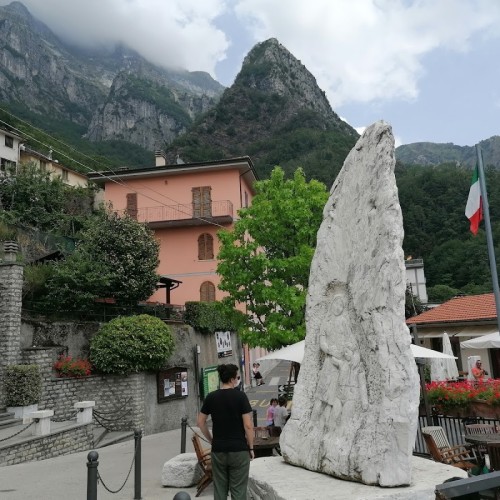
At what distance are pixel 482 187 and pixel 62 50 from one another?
169848 mm

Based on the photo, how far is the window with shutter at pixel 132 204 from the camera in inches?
1100

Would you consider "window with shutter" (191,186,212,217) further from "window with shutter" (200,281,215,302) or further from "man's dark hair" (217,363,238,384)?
"man's dark hair" (217,363,238,384)

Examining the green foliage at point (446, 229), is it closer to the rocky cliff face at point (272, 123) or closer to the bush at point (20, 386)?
the rocky cliff face at point (272, 123)

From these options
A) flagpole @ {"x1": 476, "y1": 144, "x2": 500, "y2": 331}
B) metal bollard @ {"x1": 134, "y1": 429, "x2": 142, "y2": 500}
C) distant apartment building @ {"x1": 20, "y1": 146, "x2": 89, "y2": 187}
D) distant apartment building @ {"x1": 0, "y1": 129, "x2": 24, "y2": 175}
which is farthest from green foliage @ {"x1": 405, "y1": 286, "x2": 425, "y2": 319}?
distant apartment building @ {"x1": 0, "y1": 129, "x2": 24, "y2": 175}

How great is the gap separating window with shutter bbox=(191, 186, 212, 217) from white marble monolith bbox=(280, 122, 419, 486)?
22.1 m

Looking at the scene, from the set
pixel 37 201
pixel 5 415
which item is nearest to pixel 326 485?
pixel 5 415

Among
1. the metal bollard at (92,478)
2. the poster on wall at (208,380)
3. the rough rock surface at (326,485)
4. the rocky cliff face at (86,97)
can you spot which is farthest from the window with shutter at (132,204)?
the rocky cliff face at (86,97)

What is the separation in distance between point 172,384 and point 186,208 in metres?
13.3

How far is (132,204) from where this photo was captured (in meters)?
28.2

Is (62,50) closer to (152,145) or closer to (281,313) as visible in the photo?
(152,145)

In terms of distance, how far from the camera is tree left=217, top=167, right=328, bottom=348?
563 inches

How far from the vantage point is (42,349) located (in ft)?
45.0

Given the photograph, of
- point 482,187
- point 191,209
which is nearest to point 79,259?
point 191,209

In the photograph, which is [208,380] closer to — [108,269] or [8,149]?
[108,269]
